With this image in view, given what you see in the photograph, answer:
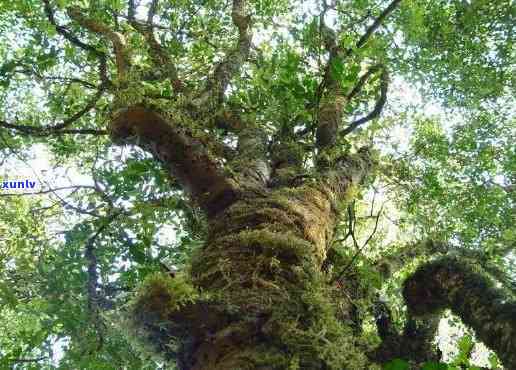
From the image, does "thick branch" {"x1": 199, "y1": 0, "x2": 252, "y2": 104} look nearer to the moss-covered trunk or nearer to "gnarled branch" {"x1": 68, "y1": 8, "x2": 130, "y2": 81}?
"gnarled branch" {"x1": 68, "y1": 8, "x2": 130, "y2": 81}

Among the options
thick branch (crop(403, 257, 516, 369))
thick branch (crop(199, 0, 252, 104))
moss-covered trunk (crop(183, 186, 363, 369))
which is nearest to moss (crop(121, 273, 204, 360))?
moss-covered trunk (crop(183, 186, 363, 369))

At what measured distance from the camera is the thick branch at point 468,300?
2604mm

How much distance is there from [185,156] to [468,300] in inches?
85.5

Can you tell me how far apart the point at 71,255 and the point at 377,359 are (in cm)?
378

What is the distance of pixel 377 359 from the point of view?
3.24 metres

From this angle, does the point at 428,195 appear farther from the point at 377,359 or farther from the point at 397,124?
the point at 377,359

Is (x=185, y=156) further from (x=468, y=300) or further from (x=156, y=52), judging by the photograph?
(x=156, y=52)

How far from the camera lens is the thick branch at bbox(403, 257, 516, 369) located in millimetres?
2604

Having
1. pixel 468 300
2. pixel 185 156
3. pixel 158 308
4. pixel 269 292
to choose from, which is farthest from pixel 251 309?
pixel 185 156

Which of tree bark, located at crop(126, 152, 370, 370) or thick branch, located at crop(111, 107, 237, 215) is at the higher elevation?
thick branch, located at crop(111, 107, 237, 215)

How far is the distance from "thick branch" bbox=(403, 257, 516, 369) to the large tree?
0.5 inches

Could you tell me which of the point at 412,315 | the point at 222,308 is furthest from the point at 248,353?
the point at 412,315

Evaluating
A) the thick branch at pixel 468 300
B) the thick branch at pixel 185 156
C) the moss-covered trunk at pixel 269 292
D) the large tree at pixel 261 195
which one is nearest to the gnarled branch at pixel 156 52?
the large tree at pixel 261 195

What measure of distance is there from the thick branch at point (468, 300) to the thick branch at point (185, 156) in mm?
1476
